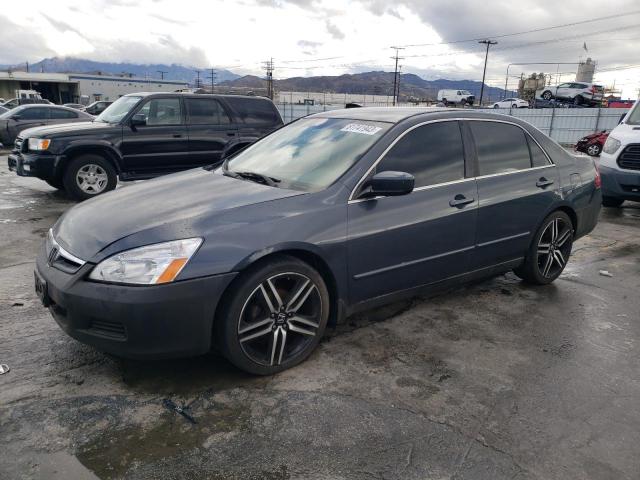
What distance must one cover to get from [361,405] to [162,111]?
23.5 ft

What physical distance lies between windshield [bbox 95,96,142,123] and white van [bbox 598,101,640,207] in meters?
8.00

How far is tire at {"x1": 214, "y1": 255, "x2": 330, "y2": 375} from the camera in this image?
285 centimetres

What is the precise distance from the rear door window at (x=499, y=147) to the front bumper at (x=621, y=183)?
480 centimetres

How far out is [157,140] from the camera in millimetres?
8453

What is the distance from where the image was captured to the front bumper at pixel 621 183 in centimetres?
821

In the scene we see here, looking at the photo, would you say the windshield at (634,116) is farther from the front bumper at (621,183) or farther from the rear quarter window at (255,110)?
the rear quarter window at (255,110)

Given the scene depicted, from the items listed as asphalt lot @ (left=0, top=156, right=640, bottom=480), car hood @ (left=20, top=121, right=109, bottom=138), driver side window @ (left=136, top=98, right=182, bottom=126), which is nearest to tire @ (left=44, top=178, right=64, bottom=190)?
car hood @ (left=20, top=121, right=109, bottom=138)

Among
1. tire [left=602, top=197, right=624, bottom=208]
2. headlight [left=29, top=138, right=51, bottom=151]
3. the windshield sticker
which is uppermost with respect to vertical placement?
the windshield sticker

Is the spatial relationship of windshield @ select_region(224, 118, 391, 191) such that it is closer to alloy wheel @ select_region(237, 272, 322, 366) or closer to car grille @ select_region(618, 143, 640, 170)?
alloy wheel @ select_region(237, 272, 322, 366)

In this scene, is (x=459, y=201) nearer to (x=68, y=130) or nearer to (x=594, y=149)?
(x=68, y=130)

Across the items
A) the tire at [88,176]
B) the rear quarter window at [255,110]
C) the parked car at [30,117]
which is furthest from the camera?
the parked car at [30,117]

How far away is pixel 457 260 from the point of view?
13.0ft

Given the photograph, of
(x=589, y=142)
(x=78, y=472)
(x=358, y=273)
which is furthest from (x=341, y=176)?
(x=589, y=142)

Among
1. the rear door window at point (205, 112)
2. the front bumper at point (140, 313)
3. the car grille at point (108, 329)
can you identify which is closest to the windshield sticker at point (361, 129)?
the front bumper at point (140, 313)
